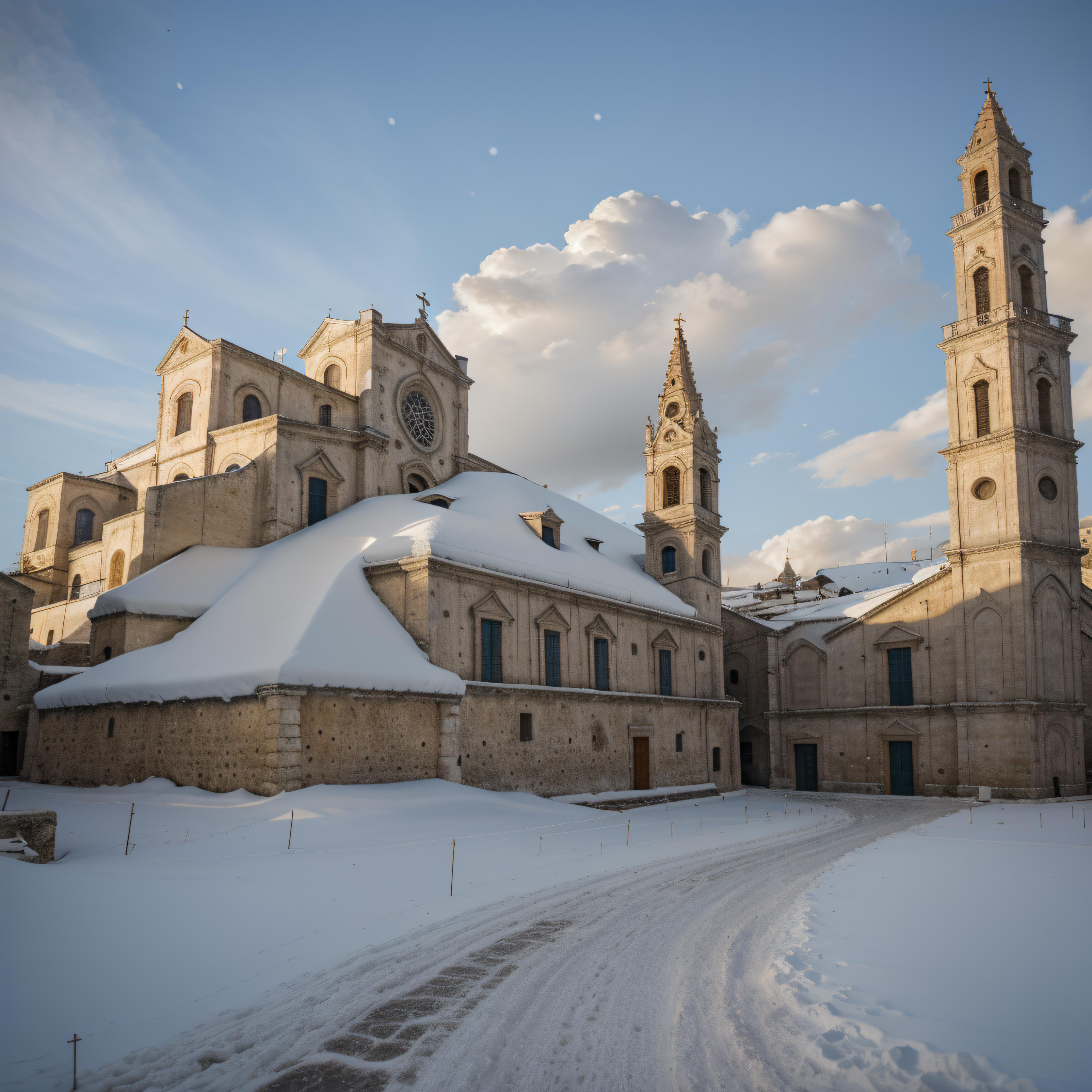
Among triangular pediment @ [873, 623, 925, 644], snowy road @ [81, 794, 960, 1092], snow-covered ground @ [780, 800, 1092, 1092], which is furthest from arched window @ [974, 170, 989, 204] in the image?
snowy road @ [81, 794, 960, 1092]

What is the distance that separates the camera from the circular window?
44.9 metres

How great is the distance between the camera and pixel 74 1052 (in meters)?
7.62

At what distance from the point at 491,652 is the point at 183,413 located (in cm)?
2234

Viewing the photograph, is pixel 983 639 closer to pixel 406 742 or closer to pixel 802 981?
pixel 406 742

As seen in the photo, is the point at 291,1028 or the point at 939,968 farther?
the point at 939,968

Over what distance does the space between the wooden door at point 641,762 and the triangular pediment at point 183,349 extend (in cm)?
2945

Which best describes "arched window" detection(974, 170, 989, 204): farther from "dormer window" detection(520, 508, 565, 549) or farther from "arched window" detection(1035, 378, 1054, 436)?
"dormer window" detection(520, 508, 565, 549)

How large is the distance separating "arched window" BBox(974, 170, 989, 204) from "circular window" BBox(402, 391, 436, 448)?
34973 millimetres

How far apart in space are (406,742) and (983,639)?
31751 millimetres

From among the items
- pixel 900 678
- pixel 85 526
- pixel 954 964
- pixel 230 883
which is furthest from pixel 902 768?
pixel 85 526

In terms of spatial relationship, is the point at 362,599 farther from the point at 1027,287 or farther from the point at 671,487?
the point at 1027,287

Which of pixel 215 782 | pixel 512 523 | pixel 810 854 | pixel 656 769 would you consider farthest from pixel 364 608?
pixel 656 769

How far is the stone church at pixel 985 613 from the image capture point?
41438 millimetres

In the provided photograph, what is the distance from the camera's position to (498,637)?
33094 mm
